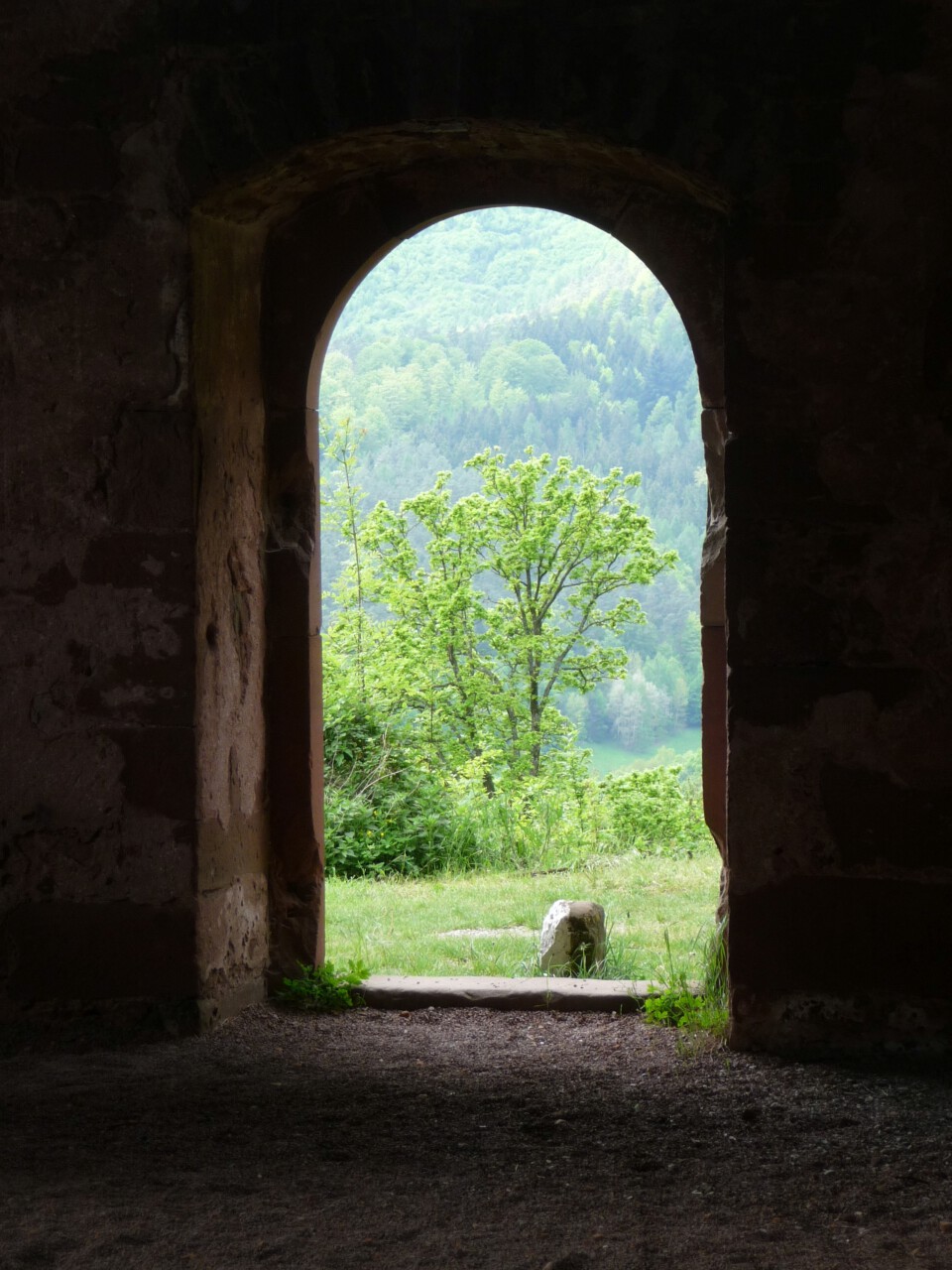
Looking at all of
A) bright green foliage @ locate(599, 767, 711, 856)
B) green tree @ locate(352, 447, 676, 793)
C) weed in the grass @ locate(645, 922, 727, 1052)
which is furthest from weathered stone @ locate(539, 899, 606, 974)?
green tree @ locate(352, 447, 676, 793)

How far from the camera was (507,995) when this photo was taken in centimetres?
437

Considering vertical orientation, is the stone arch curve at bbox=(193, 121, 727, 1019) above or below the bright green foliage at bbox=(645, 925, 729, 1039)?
above

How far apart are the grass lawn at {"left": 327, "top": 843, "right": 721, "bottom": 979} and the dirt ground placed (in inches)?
36.7

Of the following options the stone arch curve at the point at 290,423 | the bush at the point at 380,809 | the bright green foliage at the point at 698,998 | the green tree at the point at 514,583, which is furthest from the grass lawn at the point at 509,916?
the green tree at the point at 514,583

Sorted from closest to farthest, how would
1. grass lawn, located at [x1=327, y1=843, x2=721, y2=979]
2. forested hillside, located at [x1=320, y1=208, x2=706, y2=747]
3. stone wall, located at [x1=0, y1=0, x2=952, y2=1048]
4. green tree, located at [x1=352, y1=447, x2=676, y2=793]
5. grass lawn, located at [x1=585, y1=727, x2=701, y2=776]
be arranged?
stone wall, located at [x1=0, y1=0, x2=952, y2=1048]
grass lawn, located at [x1=327, y1=843, x2=721, y2=979]
green tree, located at [x1=352, y1=447, x2=676, y2=793]
grass lawn, located at [x1=585, y1=727, x2=701, y2=776]
forested hillside, located at [x1=320, y1=208, x2=706, y2=747]

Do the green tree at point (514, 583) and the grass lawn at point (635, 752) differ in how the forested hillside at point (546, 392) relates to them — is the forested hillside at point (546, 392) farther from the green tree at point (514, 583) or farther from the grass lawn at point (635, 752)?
the green tree at point (514, 583)

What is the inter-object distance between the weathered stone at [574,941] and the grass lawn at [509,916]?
0.08 metres

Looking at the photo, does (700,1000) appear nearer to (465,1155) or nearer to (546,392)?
(465,1155)

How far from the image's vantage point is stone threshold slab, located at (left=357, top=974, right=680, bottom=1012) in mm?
4316

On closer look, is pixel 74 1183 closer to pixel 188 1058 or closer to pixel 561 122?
pixel 188 1058

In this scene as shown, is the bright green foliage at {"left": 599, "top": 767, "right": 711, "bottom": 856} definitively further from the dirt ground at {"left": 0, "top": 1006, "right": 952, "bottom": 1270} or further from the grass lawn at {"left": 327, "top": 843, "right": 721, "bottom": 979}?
the dirt ground at {"left": 0, "top": 1006, "right": 952, "bottom": 1270}

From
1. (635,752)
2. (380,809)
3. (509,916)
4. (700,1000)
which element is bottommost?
(635,752)

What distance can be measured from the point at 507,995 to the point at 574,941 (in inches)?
22.0

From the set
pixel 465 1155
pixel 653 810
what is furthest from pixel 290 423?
pixel 653 810
